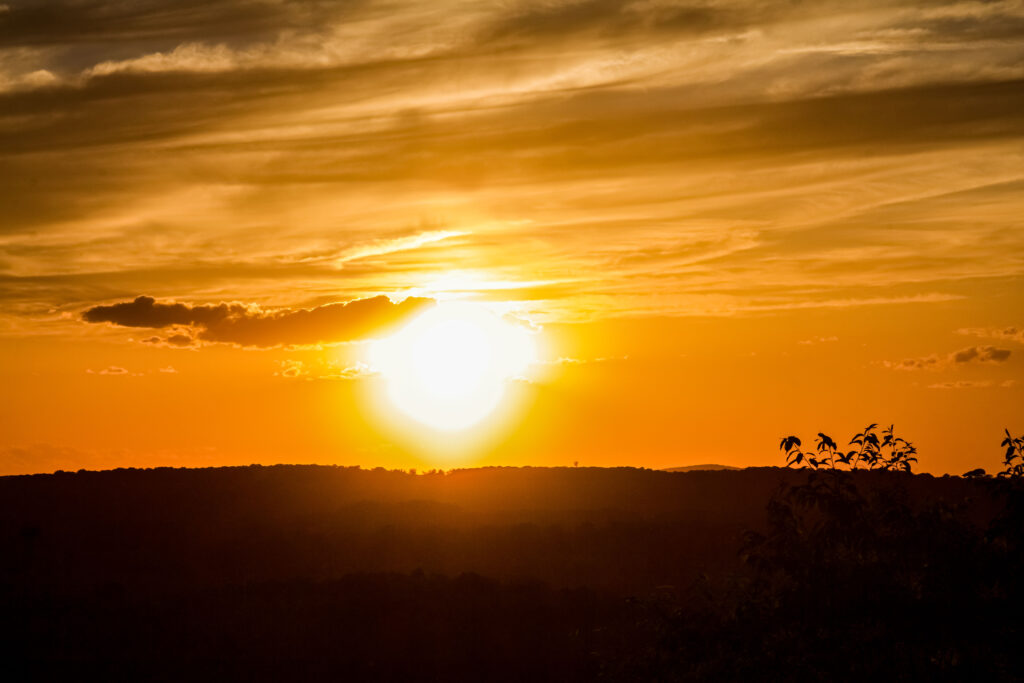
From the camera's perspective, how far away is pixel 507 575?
52.2 meters

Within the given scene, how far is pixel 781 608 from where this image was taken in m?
17.6

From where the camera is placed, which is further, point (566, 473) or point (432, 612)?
point (566, 473)

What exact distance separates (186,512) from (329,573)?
52.2ft

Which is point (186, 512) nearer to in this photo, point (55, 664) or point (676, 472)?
point (55, 664)

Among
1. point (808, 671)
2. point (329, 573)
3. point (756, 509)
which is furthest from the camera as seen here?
point (756, 509)

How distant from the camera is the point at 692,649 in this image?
17922 mm

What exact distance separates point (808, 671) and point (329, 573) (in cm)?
4085

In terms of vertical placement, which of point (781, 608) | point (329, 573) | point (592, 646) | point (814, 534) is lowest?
point (781, 608)

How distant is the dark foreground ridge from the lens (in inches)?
679

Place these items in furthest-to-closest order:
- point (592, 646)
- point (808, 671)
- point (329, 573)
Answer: point (329, 573)
point (592, 646)
point (808, 671)

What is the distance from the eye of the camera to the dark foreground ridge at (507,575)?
1723cm

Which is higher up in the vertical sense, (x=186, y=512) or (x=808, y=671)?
(x=186, y=512)

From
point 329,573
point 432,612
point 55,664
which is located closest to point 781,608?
point 432,612

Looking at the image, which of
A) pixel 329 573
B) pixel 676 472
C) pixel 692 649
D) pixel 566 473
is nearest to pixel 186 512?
pixel 329 573
